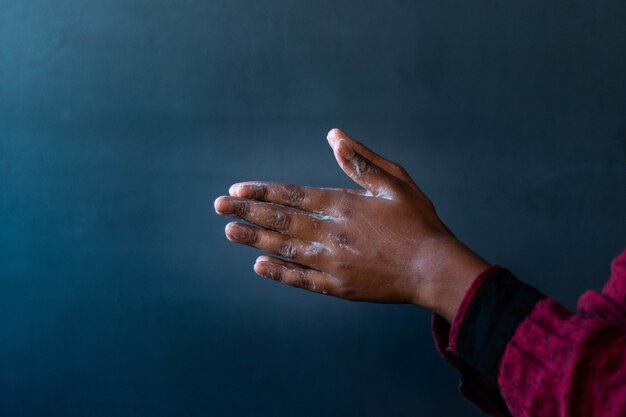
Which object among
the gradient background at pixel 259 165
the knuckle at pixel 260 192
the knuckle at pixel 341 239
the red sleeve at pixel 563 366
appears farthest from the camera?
the gradient background at pixel 259 165

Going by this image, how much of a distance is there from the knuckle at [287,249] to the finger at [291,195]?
0.06 metres

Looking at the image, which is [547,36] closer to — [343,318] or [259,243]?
[343,318]

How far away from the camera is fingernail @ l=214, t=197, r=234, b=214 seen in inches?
35.5

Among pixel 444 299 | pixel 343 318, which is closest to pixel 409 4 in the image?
pixel 343 318

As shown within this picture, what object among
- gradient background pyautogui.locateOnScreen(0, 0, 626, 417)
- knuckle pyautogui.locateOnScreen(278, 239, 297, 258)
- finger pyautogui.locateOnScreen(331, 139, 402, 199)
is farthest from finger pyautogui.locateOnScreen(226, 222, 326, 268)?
gradient background pyautogui.locateOnScreen(0, 0, 626, 417)

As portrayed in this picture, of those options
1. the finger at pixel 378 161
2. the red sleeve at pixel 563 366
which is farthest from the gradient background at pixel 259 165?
the red sleeve at pixel 563 366

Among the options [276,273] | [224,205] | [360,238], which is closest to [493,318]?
[360,238]

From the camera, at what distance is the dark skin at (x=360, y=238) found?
2.49ft

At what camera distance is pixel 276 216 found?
89 centimetres

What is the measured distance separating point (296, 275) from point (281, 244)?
57 mm

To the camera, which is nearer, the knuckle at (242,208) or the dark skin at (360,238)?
the dark skin at (360,238)

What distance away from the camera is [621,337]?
0.59m

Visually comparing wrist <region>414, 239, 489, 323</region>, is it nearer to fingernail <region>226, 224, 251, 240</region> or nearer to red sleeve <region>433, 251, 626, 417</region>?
red sleeve <region>433, 251, 626, 417</region>

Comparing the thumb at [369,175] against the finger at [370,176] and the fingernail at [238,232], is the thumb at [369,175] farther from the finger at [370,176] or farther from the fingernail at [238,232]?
the fingernail at [238,232]
